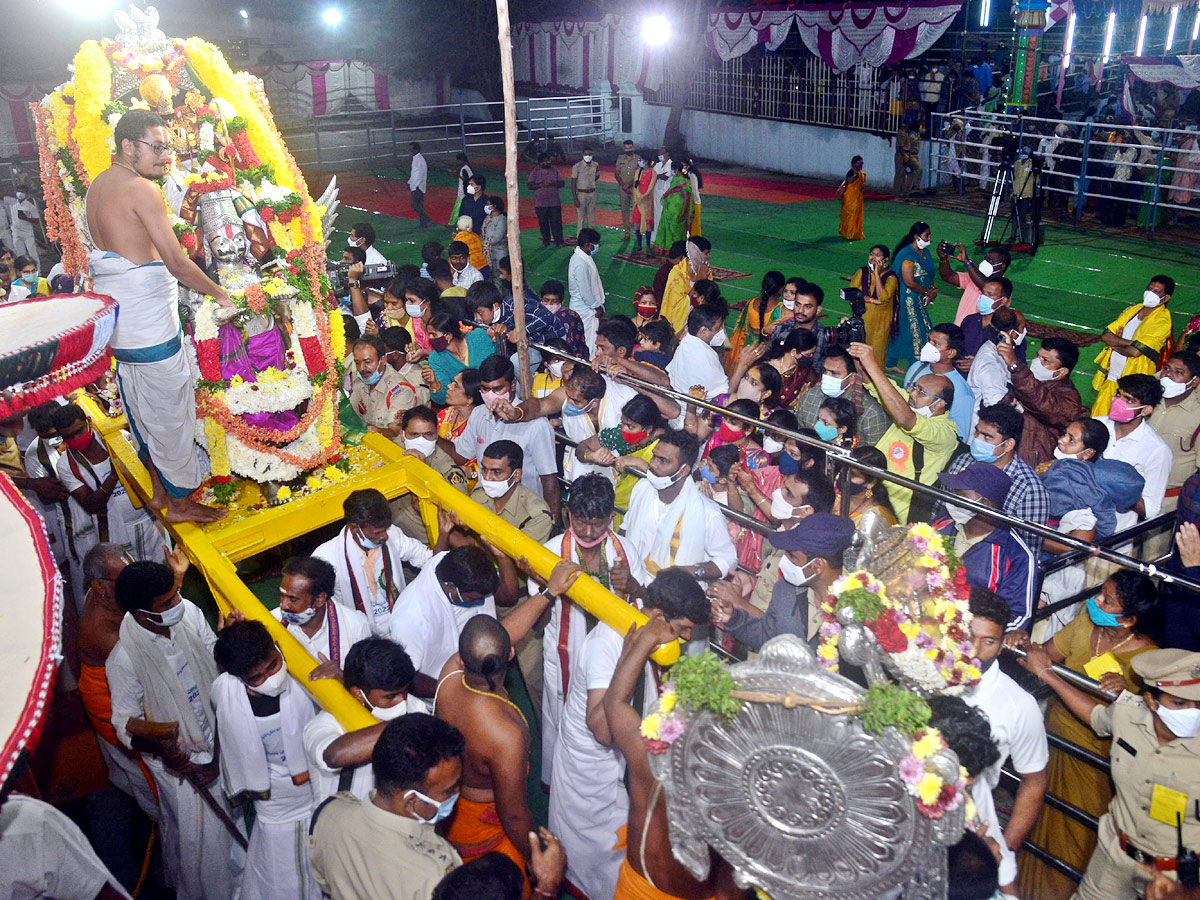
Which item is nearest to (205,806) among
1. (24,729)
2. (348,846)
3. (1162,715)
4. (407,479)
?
(348,846)

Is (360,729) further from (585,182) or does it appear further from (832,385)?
(585,182)

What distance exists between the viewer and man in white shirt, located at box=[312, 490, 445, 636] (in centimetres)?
459

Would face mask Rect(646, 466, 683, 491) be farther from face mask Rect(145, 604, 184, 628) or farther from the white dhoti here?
the white dhoti

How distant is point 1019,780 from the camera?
3400 mm

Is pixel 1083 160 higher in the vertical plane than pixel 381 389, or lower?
higher

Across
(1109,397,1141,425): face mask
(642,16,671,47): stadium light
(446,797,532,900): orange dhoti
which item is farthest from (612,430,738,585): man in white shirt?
(642,16,671,47): stadium light

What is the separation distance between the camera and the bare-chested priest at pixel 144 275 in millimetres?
4395

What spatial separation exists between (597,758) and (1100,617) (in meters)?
2.08

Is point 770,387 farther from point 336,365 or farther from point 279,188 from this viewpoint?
point 279,188

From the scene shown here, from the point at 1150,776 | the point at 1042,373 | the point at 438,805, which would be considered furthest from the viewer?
the point at 1042,373

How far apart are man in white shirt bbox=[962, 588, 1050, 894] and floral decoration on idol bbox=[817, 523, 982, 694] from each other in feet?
1.39

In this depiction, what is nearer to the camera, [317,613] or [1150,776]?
[1150,776]

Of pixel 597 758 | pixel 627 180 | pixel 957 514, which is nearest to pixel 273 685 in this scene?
pixel 597 758

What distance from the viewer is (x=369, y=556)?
4.77 m
